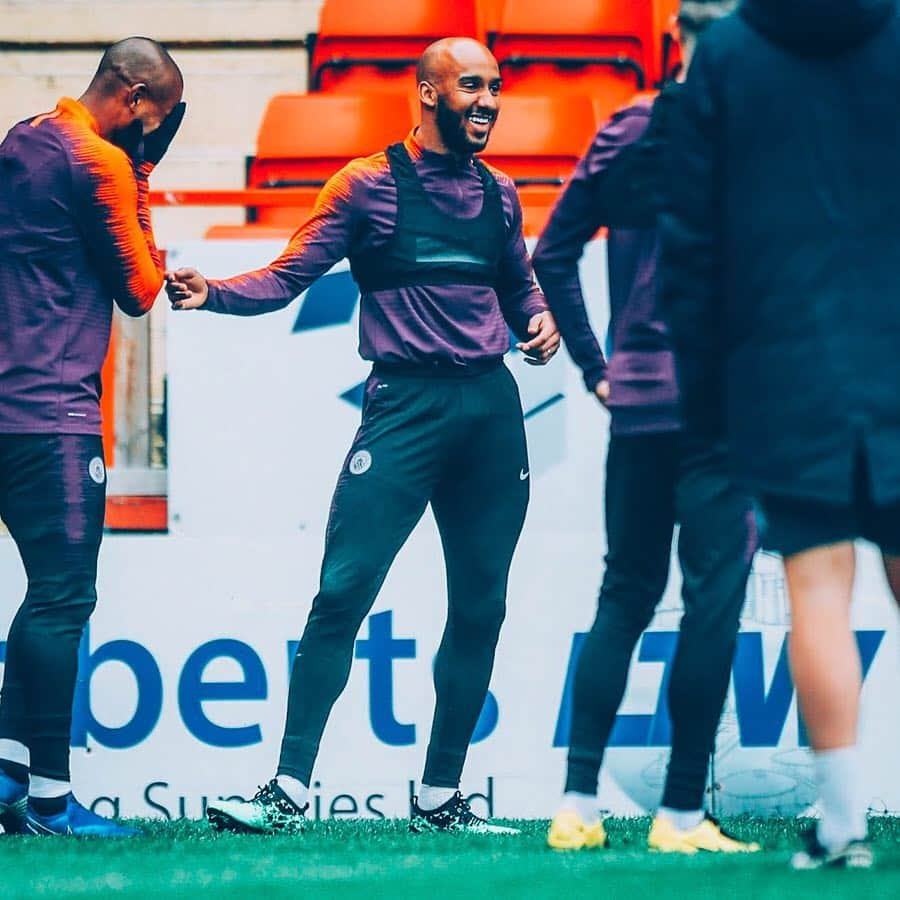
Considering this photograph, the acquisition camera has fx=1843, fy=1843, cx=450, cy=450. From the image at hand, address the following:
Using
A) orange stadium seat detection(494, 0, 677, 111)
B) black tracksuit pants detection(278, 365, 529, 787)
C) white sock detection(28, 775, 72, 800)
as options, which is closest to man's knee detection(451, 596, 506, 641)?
black tracksuit pants detection(278, 365, 529, 787)

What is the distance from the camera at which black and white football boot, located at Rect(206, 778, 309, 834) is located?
378 cm

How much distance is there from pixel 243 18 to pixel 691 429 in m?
4.50

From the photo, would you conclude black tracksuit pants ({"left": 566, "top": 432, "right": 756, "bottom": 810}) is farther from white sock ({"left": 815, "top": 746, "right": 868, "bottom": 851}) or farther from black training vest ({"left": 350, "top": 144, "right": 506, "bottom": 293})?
black training vest ({"left": 350, "top": 144, "right": 506, "bottom": 293})

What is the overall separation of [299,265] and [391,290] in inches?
9.2

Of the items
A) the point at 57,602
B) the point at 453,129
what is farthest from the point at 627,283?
the point at 57,602

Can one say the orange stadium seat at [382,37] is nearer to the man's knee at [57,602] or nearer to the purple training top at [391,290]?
the purple training top at [391,290]

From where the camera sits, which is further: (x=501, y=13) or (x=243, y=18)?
(x=243, y=18)

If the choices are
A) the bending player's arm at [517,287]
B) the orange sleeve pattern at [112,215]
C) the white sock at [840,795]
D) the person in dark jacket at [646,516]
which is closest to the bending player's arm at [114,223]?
the orange sleeve pattern at [112,215]

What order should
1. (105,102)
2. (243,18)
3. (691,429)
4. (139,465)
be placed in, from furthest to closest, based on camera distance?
(243,18) < (139,465) < (105,102) < (691,429)

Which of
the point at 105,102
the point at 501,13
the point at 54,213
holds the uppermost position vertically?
the point at 501,13

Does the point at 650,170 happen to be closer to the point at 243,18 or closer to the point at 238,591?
the point at 238,591

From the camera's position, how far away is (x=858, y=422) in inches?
106

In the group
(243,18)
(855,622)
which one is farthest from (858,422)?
(243,18)

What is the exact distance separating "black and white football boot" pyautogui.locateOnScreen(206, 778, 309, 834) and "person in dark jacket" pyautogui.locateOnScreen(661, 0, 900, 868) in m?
1.34
